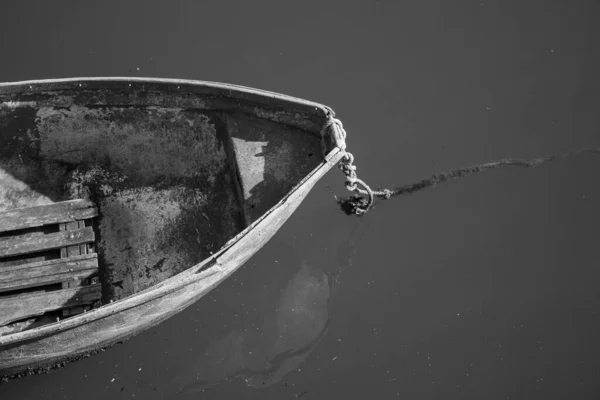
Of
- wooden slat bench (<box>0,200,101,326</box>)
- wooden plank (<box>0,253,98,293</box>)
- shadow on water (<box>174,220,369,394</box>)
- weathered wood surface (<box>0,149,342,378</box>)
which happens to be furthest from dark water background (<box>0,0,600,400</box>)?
wooden plank (<box>0,253,98,293</box>)

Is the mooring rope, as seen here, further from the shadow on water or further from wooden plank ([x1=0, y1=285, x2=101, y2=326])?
wooden plank ([x1=0, y1=285, x2=101, y2=326])

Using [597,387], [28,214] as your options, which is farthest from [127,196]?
[597,387]

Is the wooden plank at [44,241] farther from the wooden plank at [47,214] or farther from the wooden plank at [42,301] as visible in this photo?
Result: the wooden plank at [42,301]

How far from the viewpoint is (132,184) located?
493 centimetres

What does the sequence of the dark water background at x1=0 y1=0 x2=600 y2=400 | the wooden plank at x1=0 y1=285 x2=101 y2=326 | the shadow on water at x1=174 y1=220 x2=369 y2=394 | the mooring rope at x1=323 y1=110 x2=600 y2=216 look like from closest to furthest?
the wooden plank at x1=0 y1=285 x2=101 y2=326 → the shadow on water at x1=174 y1=220 x2=369 y2=394 → the dark water background at x1=0 y1=0 x2=600 y2=400 → the mooring rope at x1=323 y1=110 x2=600 y2=216

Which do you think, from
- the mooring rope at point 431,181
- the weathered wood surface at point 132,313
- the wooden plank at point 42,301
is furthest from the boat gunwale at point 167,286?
the mooring rope at point 431,181

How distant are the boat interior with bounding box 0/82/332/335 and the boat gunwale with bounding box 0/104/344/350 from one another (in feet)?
1.11

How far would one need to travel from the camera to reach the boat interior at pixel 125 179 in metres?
4.44

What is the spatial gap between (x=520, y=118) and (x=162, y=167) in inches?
149

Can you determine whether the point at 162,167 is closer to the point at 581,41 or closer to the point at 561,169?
the point at 561,169

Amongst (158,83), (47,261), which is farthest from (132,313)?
(158,83)

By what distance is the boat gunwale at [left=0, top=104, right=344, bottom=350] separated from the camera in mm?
3502

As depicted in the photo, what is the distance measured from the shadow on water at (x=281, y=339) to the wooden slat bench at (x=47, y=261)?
3.62 feet

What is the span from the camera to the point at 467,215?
5492 millimetres
